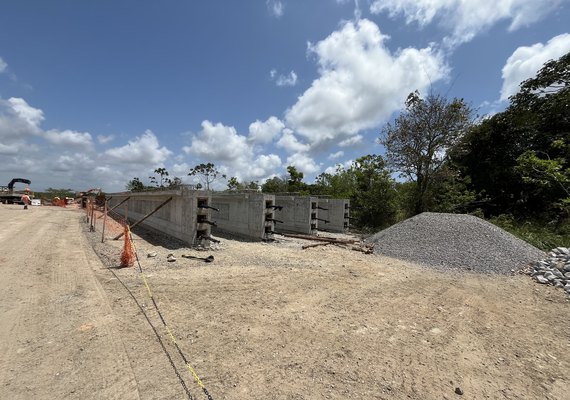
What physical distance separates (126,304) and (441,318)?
5.72m

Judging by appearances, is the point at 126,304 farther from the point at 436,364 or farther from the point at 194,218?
the point at 194,218

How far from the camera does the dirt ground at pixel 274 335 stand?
3334 mm

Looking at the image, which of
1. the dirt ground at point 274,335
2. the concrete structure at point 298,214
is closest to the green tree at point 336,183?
the concrete structure at point 298,214

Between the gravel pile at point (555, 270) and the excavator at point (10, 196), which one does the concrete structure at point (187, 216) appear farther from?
the excavator at point (10, 196)

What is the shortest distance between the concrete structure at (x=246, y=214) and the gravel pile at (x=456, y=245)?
5.21 m

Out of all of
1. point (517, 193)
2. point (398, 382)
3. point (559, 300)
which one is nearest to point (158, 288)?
point (398, 382)

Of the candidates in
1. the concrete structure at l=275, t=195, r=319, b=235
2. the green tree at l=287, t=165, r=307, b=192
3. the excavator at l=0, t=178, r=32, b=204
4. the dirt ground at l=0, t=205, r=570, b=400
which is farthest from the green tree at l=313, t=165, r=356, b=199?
the excavator at l=0, t=178, r=32, b=204

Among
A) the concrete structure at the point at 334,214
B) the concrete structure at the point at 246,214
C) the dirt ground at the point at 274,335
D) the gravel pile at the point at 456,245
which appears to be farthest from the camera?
the concrete structure at the point at 334,214

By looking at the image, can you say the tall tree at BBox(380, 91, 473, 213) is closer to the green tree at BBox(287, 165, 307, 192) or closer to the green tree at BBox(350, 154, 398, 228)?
the green tree at BBox(350, 154, 398, 228)

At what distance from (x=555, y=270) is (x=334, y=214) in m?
12.9

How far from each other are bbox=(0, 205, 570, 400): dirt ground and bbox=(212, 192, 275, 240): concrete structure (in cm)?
638

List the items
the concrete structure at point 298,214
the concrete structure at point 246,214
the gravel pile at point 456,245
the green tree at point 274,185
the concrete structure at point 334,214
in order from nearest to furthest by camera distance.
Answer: the gravel pile at point 456,245 → the concrete structure at point 246,214 → the concrete structure at point 298,214 → the concrete structure at point 334,214 → the green tree at point 274,185

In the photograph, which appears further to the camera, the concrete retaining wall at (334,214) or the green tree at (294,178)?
the green tree at (294,178)

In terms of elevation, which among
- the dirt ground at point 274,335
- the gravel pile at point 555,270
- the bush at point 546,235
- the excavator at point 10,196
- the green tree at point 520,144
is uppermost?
the green tree at point 520,144
